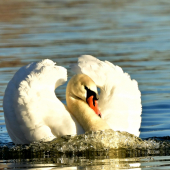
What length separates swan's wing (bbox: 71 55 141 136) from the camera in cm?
716

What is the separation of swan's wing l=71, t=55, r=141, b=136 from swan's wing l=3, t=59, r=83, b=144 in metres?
0.55

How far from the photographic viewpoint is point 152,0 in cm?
2708

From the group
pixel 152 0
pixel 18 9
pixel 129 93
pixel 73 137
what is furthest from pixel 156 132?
pixel 152 0

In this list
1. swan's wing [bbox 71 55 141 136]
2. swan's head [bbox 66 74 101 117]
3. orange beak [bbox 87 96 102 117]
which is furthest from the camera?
swan's wing [bbox 71 55 141 136]

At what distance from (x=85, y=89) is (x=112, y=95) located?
53cm

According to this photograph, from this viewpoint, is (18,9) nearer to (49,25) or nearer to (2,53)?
(49,25)

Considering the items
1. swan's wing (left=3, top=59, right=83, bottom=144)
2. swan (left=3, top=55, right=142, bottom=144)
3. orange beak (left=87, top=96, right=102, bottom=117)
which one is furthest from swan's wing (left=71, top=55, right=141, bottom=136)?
swan's wing (left=3, top=59, right=83, bottom=144)

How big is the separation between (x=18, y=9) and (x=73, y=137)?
19263 millimetres

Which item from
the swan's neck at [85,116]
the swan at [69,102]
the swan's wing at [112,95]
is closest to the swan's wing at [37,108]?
the swan at [69,102]

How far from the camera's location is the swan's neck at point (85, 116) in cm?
677

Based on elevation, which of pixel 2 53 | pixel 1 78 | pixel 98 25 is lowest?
pixel 1 78

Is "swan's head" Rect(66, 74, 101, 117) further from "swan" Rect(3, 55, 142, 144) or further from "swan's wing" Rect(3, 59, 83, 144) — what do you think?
"swan's wing" Rect(3, 59, 83, 144)

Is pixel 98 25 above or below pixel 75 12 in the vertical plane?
below

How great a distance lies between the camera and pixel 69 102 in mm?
7121
